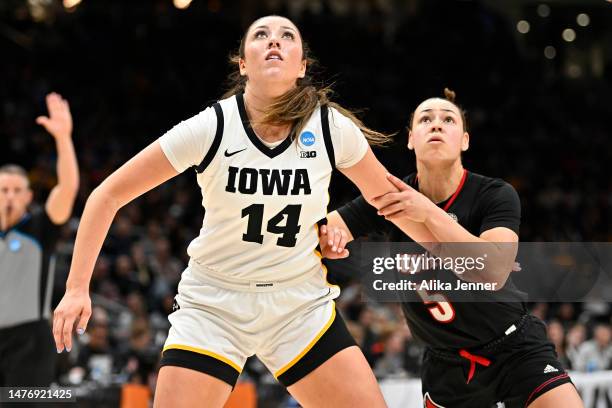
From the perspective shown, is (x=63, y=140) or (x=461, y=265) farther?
(x=63, y=140)

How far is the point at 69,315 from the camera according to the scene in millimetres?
3312

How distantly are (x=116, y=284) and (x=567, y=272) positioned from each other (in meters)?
5.50

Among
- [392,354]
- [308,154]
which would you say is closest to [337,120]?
[308,154]

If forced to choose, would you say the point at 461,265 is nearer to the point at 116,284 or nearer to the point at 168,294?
the point at 168,294

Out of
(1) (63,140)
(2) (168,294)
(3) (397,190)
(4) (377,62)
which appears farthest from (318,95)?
(4) (377,62)

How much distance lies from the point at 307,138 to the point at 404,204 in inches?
20.6

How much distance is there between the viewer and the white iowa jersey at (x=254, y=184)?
3.45 meters

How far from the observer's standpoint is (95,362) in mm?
7723

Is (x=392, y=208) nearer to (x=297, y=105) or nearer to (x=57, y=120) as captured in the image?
(x=297, y=105)

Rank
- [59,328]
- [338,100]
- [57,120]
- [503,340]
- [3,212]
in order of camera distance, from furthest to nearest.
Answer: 1. [338,100]
2. [3,212]
3. [57,120]
4. [503,340]
5. [59,328]

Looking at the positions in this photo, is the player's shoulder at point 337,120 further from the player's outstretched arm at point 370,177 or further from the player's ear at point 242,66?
the player's ear at point 242,66

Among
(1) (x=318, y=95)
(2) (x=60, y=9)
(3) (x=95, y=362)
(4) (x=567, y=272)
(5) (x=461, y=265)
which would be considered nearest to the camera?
(1) (x=318, y=95)

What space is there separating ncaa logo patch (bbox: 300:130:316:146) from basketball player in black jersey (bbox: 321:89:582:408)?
393 mm

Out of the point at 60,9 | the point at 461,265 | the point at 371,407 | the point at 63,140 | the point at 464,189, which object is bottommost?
the point at 371,407
